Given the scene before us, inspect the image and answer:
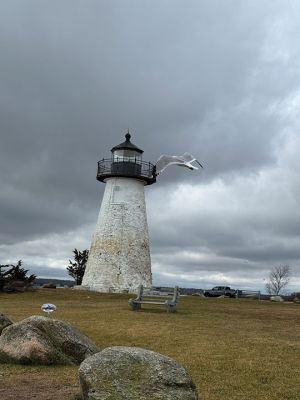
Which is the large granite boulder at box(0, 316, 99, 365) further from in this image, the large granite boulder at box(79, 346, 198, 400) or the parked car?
the parked car

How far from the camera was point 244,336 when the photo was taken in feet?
50.2

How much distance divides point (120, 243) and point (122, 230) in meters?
0.96

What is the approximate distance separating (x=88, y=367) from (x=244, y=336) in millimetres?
9184

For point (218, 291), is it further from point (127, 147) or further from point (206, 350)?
point (206, 350)

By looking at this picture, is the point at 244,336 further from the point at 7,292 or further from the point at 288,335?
the point at 7,292

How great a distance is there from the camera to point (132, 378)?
688cm

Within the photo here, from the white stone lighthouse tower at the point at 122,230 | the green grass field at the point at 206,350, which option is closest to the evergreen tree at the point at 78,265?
the white stone lighthouse tower at the point at 122,230

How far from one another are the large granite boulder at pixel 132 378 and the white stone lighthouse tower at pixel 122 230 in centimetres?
3048

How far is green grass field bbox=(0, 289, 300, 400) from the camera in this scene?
9000mm

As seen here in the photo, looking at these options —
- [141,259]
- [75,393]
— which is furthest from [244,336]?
[141,259]

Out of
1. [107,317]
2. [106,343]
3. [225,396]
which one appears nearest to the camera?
[225,396]

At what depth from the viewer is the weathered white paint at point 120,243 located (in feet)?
124

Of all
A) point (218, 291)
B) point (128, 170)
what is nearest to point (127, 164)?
point (128, 170)

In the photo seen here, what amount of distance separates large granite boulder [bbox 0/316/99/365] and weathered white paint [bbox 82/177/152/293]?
26.6 metres
